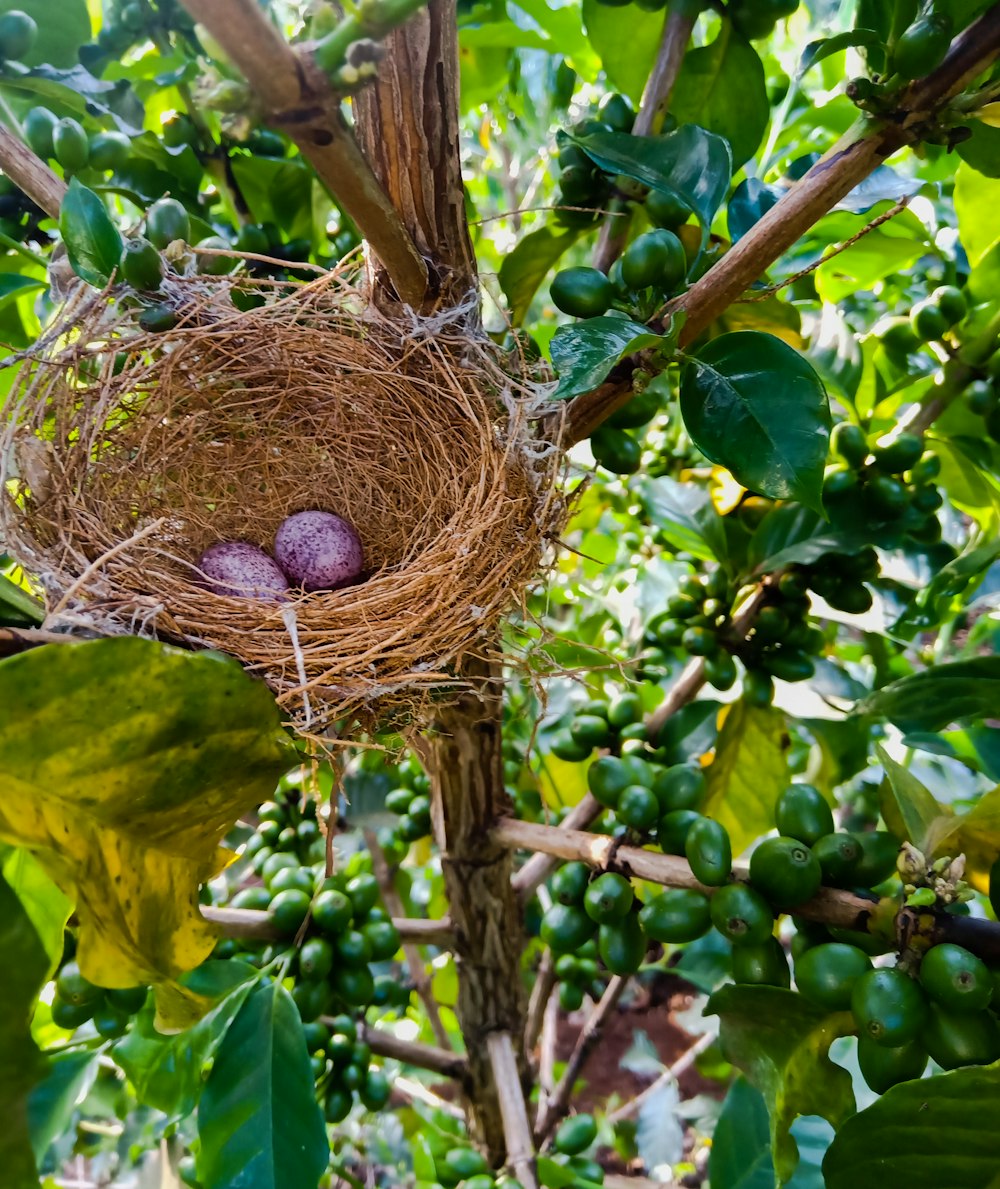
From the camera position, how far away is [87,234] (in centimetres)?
64

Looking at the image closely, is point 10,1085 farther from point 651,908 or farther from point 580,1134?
point 580,1134

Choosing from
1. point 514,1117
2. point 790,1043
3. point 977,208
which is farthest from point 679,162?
point 514,1117

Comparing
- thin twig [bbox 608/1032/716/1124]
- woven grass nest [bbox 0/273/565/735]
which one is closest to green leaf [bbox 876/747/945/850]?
woven grass nest [bbox 0/273/565/735]

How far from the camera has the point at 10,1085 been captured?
1.05ft

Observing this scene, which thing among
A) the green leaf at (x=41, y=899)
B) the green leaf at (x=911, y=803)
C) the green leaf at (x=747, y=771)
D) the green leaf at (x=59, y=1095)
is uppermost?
the green leaf at (x=41, y=899)

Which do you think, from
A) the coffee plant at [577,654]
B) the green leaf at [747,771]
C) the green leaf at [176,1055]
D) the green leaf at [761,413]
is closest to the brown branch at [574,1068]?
the coffee plant at [577,654]

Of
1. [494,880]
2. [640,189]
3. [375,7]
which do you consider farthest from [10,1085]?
[640,189]

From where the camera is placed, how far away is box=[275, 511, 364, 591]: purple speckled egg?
44.7 inches

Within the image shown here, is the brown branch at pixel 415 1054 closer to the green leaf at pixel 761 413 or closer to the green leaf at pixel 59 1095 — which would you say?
the green leaf at pixel 59 1095

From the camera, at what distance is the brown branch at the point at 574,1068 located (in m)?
1.26

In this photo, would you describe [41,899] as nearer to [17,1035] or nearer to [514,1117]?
[17,1035]

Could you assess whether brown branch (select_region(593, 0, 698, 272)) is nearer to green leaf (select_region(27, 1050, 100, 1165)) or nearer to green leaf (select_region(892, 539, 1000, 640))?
green leaf (select_region(892, 539, 1000, 640))

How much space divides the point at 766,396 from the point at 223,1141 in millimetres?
662

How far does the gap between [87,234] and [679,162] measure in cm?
47
